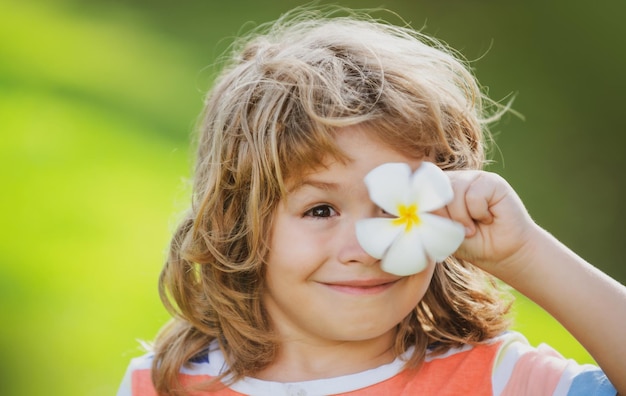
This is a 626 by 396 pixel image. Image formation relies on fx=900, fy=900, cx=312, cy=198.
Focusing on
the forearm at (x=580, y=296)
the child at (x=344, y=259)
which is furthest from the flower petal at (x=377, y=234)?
the forearm at (x=580, y=296)

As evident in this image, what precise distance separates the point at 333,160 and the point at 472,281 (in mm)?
522

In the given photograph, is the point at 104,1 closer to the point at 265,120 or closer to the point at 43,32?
the point at 43,32

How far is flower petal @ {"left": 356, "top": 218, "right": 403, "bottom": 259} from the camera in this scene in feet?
5.07

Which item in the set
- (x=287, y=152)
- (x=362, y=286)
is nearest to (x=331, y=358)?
(x=362, y=286)

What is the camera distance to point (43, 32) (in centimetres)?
559

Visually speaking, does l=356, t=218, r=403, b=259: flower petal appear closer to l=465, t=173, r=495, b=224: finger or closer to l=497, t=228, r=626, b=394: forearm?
l=465, t=173, r=495, b=224: finger

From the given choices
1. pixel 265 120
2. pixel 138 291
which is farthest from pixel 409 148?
pixel 138 291

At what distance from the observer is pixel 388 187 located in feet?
5.06

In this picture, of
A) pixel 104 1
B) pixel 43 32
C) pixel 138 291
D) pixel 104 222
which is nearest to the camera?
pixel 138 291

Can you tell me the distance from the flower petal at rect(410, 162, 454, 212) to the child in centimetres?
9

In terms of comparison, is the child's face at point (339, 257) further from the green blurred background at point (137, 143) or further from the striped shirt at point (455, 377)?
the green blurred background at point (137, 143)

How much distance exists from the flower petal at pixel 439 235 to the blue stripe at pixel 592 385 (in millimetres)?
388

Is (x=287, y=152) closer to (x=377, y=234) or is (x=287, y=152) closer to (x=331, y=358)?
(x=377, y=234)

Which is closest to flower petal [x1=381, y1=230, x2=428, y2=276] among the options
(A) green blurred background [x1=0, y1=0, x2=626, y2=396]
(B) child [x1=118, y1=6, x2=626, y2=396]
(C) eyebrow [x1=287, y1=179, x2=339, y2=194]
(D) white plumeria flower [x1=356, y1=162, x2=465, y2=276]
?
(D) white plumeria flower [x1=356, y1=162, x2=465, y2=276]
